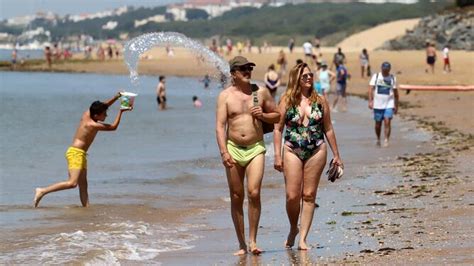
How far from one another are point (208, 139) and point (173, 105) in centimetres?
1419

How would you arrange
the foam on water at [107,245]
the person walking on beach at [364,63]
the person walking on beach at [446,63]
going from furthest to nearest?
the person walking on beach at [364,63], the person walking on beach at [446,63], the foam on water at [107,245]

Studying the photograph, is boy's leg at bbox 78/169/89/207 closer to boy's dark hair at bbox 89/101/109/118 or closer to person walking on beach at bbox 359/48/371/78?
boy's dark hair at bbox 89/101/109/118

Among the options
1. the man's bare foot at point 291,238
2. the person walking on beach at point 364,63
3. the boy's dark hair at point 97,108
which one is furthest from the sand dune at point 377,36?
the man's bare foot at point 291,238

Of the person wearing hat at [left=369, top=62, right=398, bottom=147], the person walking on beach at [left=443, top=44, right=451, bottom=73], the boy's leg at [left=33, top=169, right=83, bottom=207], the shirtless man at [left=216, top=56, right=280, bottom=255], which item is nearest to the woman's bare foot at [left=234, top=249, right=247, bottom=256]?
the shirtless man at [left=216, top=56, right=280, bottom=255]

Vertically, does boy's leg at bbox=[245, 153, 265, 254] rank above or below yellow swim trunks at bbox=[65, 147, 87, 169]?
above

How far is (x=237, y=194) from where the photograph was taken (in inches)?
348

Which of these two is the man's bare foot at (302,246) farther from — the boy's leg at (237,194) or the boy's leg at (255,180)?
the boy's leg at (237,194)

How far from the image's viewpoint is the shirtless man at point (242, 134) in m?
8.76

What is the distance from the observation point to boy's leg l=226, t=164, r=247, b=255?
879 centimetres

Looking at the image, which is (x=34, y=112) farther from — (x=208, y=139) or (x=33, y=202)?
(x=33, y=202)

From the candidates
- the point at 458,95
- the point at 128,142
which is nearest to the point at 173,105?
the point at 458,95

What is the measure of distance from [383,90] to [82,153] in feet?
21.9

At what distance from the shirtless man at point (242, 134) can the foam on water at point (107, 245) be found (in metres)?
1.01

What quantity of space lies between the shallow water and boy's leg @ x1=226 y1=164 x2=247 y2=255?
209mm
